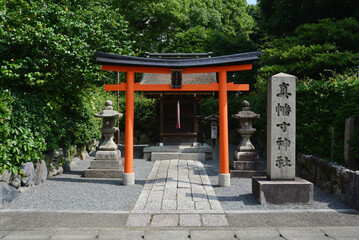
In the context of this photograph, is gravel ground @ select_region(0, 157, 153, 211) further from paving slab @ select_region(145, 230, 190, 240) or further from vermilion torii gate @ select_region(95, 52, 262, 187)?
paving slab @ select_region(145, 230, 190, 240)

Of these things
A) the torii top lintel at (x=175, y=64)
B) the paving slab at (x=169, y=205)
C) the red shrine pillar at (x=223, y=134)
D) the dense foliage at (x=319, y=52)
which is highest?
the dense foliage at (x=319, y=52)

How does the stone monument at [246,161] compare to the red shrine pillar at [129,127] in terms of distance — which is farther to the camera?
the stone monument at [246,161]

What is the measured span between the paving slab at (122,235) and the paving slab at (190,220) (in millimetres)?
750

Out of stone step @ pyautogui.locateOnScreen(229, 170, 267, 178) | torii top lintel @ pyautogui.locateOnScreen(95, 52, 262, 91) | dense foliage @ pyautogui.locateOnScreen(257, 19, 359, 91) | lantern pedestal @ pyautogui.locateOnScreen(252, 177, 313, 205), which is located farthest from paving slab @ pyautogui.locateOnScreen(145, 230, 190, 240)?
dense foliage @ pyautogui.locateOnScreen(257, 19, 359, 91)

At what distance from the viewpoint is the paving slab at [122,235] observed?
12.6 ft

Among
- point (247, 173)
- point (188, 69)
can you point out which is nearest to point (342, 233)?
point (247, 173)

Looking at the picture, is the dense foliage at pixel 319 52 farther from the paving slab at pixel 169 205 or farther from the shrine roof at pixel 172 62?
the paving slab at pixel 169 205

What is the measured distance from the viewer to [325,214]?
4.72 meters

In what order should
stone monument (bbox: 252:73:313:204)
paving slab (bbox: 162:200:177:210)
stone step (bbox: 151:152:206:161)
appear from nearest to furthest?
1. paving slab (bbox: 162:200:177:210)
2. stone monument (bbox: 252:73:313:204)
3. stone step (bbox: 151:152:206:161)

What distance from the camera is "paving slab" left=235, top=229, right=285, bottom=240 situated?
12.6 ft

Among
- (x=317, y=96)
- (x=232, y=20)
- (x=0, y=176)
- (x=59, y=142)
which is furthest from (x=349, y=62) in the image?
(x=232, y=20)

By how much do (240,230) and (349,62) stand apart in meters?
9.32

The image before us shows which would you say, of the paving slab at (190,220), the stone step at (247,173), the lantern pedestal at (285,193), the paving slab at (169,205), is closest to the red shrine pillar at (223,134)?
the stone step at (247,173)

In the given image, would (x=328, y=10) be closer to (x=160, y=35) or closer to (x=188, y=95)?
(x=188, y=95)
